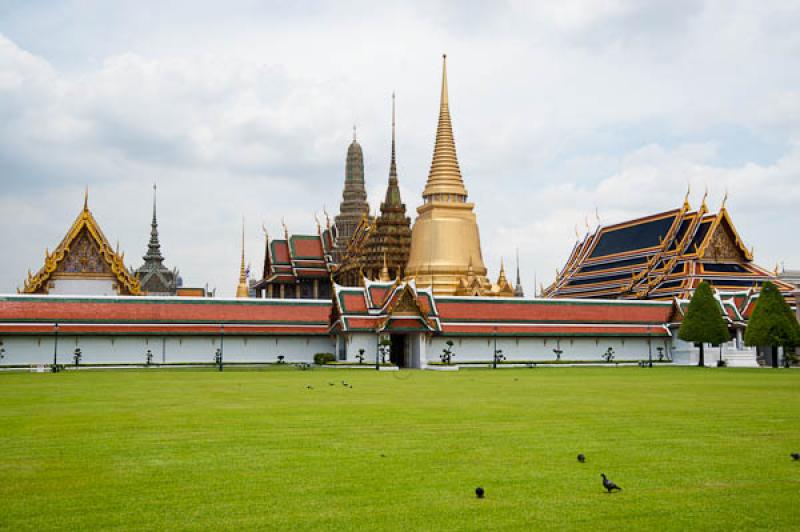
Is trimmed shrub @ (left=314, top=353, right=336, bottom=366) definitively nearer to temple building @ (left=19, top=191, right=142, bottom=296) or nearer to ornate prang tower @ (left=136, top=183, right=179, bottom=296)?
temple building @ (left=19, top=191, right=142, bottom=296)

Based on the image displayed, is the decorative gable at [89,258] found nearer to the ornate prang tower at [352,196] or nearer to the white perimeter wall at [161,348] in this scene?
the white perimeter wall at [161,348]

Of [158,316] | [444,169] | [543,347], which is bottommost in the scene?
[543,347]

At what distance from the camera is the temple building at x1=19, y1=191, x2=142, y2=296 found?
2298 inches

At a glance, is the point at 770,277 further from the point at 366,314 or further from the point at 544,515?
the point at 544,515

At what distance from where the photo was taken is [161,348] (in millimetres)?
48469

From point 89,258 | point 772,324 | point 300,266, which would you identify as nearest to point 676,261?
point 772,324

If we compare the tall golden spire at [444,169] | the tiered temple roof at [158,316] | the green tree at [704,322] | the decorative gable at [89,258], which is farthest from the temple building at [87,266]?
the green tree at [704,322]

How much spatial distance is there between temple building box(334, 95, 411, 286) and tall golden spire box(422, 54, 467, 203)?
6.91 m

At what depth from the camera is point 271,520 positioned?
8852 mm

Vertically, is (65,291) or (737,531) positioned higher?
(65,291)

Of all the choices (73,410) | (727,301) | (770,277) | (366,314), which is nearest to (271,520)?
(73,410)

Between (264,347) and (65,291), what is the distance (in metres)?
16.1

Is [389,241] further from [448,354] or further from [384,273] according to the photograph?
[448,354]

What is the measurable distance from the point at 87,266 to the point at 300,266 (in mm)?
Answer: 27067
